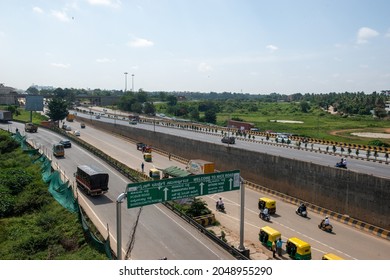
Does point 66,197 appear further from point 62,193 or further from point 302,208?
point 302,208

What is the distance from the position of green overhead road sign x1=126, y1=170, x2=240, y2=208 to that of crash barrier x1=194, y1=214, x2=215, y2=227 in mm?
8696

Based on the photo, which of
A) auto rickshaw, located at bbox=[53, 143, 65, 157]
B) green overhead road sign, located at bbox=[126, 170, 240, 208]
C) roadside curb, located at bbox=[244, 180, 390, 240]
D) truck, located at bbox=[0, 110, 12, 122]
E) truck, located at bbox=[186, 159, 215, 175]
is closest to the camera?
green overhead road sign, located at bbox=[126, 170, 240, 208]

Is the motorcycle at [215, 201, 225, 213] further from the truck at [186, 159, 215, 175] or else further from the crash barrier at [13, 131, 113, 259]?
the crash barrier at [13, 131, 113, 259]

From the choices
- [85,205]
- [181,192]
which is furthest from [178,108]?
[181,192]

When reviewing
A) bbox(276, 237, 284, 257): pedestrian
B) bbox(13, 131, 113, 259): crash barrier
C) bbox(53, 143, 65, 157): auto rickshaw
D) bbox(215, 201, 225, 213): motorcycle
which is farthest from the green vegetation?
bbox(215, 201, 225, 213): motorcycle

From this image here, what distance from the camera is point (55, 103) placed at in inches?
3765

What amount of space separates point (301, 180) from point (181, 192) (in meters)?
20.3

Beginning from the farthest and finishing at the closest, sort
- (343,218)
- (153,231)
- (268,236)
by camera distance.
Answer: (343,218), (268,236), (153,231)

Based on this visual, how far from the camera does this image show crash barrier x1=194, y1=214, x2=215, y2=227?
102 ft

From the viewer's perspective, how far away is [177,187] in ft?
69.4

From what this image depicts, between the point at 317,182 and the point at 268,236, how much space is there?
11470mm

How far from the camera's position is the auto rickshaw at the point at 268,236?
26641mm

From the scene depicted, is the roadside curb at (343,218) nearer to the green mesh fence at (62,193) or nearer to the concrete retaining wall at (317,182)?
the concrete retaining wall at (317,182)

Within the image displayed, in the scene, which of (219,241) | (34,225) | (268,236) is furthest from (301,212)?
(34,225)
